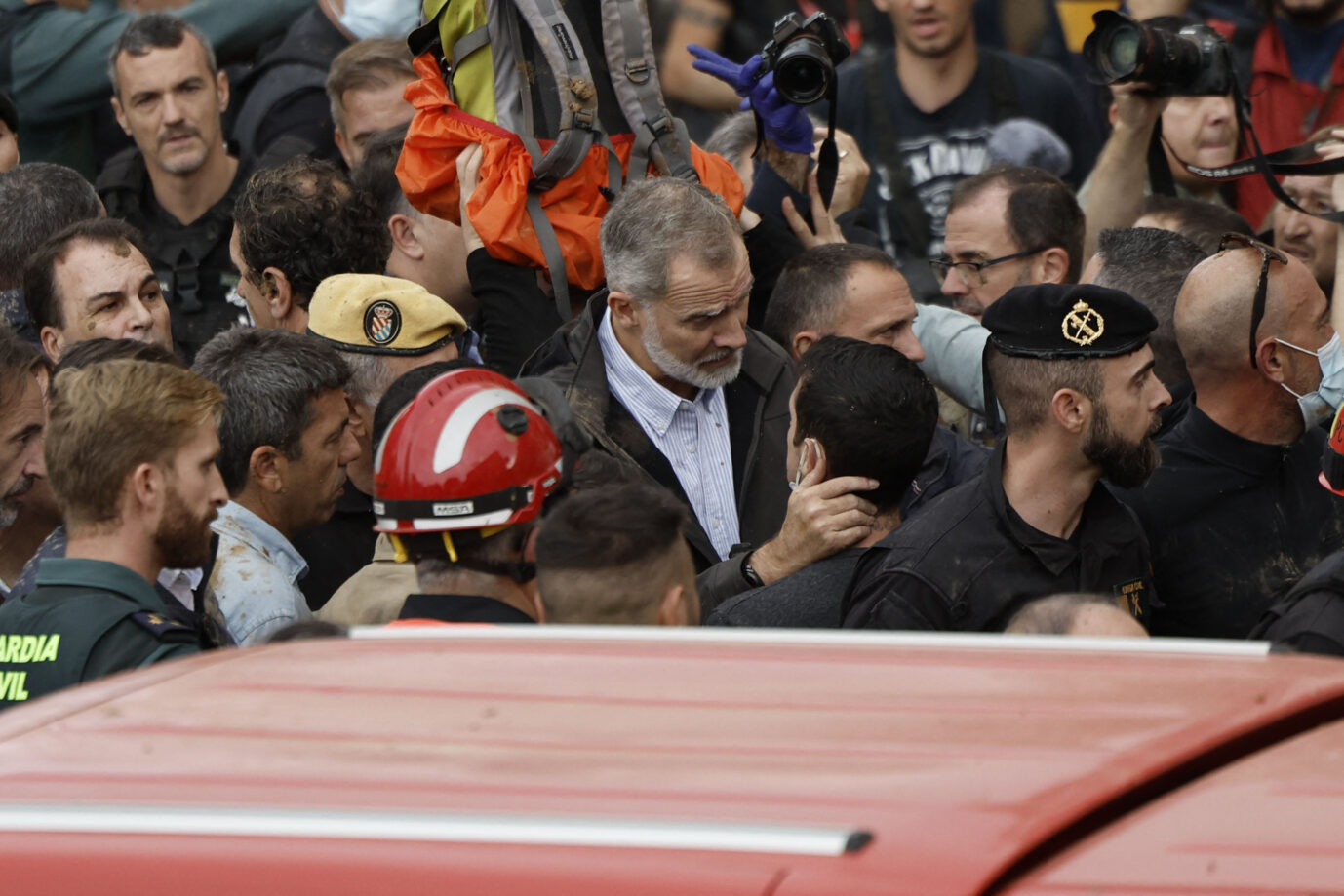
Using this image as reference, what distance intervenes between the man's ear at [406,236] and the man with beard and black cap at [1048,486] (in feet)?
7.73

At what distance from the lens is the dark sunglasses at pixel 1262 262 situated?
14.6ft

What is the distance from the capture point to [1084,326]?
3.96 meters

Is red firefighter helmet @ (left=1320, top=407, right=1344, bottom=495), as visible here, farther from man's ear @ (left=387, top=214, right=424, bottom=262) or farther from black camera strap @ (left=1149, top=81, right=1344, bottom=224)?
man's ear @ (left=387, top=214, right=424, bottom=262)

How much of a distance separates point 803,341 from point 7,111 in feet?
11.2

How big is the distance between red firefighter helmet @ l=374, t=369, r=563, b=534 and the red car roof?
137 centimetres

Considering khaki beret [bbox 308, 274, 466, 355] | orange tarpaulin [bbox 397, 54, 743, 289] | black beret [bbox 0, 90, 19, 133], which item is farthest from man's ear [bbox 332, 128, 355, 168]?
khaki beret [bbox 308, 274, 466, 355]

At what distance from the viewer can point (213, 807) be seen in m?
1.56

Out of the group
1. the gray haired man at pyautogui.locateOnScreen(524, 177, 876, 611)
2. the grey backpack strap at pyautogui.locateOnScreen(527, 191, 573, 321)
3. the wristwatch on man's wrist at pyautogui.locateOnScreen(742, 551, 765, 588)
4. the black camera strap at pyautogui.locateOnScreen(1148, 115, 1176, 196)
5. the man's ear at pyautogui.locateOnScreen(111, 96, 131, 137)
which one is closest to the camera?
the wristwatch on man's wrist at pyautogui.locateOnScreen(742, 551, 765, 588)

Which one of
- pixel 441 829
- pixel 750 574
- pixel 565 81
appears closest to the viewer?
pixel 441 829

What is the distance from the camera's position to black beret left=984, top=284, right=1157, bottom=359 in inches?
156

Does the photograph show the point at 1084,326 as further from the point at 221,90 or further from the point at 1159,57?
the point at 221,90

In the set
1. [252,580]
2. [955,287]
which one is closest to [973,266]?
[955,287]

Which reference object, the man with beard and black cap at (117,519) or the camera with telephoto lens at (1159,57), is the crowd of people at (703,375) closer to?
the man with beard and black cap at (117,519)

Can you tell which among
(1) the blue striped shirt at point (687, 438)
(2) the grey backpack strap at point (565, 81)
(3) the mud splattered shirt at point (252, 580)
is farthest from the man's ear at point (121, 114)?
(3) the mud splattered shirt at point (252, 580)
